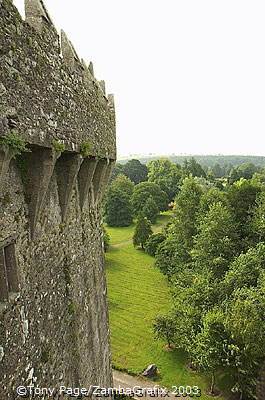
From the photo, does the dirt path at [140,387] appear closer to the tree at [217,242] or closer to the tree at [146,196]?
the tree at [217,242]

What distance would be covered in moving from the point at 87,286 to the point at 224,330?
42.5ft

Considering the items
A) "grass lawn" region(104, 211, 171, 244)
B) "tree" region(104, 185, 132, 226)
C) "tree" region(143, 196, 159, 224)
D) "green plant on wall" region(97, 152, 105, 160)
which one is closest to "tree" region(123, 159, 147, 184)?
"grass lawn" region(104, 211, 171, 244)

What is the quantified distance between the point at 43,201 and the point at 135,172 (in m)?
109

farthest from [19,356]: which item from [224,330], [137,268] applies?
[137,268]

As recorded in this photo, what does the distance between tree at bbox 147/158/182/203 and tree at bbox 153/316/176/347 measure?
53444 mm

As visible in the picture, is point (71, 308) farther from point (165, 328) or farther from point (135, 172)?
point (135, 172)

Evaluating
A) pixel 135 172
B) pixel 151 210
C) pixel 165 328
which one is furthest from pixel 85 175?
pixel 135 172

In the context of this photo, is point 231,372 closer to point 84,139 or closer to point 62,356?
point 62,356

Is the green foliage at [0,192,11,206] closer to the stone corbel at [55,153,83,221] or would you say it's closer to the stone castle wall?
the stone castle wall

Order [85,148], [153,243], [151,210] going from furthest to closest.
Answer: [151,210] < [153,243] < [85,148]

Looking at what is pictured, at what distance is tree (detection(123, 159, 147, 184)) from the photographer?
114000 mm

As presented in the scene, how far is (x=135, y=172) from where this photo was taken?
115 meters

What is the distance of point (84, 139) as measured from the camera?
8.21 metres

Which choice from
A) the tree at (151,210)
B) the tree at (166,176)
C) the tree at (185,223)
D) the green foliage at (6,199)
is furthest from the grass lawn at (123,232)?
the green foliage at (6,199)
